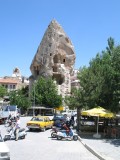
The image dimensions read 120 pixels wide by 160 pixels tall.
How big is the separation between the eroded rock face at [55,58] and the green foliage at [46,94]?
23.8 ft

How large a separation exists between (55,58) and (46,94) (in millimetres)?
14661

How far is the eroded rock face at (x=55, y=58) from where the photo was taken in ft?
303

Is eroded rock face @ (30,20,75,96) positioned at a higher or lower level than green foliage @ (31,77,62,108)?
higher

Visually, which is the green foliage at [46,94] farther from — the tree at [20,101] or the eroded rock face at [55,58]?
the eroded rock face at [55,58]

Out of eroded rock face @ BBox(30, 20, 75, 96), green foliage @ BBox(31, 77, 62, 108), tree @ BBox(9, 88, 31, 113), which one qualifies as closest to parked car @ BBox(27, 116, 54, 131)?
tree @ BBox(9, 88, 31, 113)

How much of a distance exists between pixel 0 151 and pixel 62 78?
8417cm

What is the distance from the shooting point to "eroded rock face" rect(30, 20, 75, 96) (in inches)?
3639

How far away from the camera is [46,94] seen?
83.4 meters

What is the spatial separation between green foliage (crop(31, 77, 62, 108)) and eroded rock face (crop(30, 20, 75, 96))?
7259mm

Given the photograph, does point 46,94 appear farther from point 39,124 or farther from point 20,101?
point 39,124

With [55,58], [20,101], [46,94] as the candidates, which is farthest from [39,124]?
[55,58]

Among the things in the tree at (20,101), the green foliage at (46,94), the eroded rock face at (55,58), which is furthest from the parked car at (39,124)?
the eroded rock face at (55,58)

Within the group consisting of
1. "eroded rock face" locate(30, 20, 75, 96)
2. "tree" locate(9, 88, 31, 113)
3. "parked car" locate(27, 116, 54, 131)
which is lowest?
"parked car" locate(27, 116, 54, 131)

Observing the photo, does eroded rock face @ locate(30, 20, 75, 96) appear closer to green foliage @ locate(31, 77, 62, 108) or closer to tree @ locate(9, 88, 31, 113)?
green foliage @ locate(31, 77, 62, 108)
